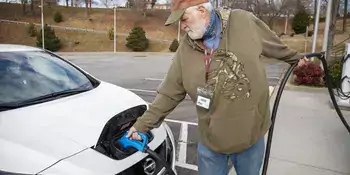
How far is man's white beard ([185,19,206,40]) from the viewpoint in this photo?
1.60 metres

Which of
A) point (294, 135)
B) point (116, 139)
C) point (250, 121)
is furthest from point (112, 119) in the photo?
point (294, 135)

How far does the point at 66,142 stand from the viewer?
1.95 m

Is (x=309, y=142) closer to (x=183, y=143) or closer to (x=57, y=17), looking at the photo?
(x=183, y=143)

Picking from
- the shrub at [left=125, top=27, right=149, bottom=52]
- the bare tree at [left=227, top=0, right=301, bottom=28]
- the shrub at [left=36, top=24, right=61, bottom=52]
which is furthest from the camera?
the shrub at [left=125, top=27, right=149, bottom=52]

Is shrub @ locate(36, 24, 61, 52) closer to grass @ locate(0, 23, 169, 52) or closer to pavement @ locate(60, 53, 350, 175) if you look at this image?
grass @ locate(0, 23, 169, 52)

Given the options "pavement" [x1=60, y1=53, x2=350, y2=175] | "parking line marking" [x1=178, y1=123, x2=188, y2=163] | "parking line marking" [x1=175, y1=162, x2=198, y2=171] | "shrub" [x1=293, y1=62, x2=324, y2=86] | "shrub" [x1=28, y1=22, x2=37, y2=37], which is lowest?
"parking line marking" [x1=175, y1=162, x2=198, y2=171]

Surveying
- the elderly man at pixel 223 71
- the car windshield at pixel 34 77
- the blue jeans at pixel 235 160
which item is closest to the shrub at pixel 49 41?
the car windshield at pixel 34 77

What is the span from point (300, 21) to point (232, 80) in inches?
1197

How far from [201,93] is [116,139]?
0.82 m

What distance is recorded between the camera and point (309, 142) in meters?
3.97

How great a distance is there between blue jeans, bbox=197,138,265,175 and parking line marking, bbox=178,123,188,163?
61.1 inches

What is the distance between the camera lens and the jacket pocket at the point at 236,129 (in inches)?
64.8

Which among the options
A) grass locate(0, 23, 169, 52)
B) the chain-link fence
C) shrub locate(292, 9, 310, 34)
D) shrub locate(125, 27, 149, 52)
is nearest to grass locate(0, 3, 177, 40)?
the chain-link fence

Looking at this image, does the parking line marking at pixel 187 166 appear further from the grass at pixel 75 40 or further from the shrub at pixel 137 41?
the grass at pixel 75 40
